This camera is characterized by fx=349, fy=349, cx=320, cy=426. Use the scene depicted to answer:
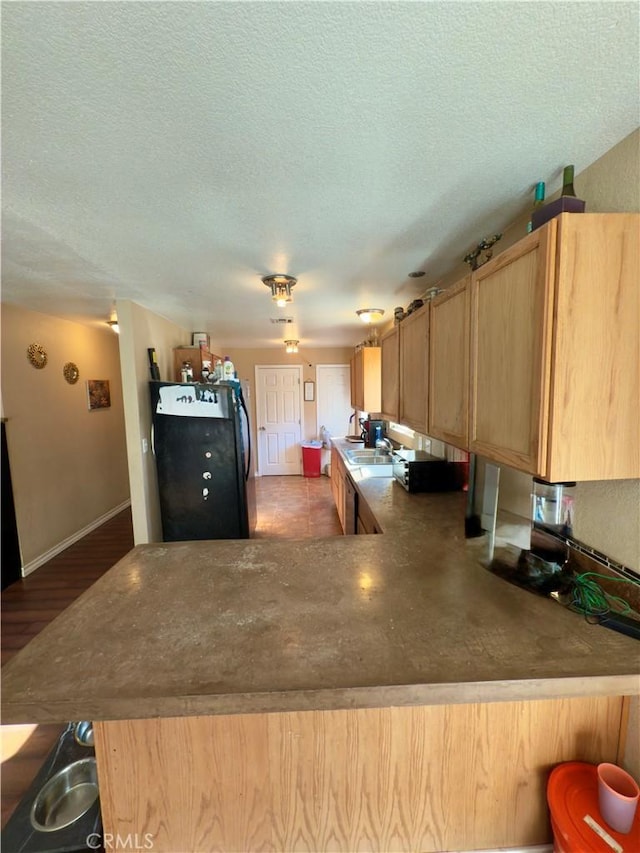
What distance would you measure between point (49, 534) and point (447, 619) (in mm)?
3970

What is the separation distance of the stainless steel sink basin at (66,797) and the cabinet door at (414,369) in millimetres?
2116

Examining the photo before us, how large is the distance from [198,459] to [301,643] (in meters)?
2.27

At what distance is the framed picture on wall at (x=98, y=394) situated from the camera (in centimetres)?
421

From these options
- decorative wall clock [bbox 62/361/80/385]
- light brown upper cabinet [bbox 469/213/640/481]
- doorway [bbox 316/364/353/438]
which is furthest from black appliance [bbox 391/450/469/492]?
doorway [bbox 316/364/353/438]

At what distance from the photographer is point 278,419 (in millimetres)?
6266

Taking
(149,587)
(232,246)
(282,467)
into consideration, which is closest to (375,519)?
(149,587)

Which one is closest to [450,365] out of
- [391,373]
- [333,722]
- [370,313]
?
[391,373]

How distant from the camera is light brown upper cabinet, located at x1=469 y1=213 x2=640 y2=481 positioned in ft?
3.00

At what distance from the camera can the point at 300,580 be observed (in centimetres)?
125

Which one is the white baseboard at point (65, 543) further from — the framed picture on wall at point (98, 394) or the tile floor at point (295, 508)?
the tile floor at point (295, 508)

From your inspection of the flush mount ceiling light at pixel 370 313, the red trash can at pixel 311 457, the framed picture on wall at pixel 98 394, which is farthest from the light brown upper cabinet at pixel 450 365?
the red trash can at pixel 311 457

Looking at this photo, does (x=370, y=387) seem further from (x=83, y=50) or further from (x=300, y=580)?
(x=83, y=50)

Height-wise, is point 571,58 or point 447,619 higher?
point 571,58

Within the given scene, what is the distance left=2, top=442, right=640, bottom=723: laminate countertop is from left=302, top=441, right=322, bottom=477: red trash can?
466 cm
